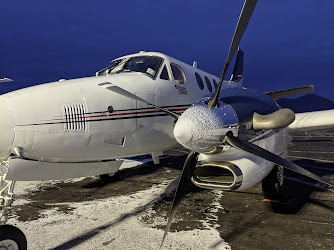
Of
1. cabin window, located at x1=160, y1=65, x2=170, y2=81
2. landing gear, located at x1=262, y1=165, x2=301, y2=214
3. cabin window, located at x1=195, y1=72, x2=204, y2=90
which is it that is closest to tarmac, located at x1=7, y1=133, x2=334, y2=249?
landing gear, located at x1=262, y1=165, x2=301, y2=214

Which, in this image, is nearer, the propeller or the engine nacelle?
the propeller

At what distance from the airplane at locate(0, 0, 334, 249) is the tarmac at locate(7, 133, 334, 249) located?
3.56 ft

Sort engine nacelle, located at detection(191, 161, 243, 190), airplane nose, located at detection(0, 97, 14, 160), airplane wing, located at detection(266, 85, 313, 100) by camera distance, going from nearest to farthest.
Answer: airplane nose, located at detection(0, 97, 14, 160), engine nacelle, located at detection(191, 161, 243, 190), airplane wing, located at detection(266, 85, 313, 100)

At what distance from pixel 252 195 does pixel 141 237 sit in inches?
151

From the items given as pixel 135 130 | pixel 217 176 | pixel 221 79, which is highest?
pixel 221 79

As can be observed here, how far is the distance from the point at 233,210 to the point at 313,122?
2732 mm

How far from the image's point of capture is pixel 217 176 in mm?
5273

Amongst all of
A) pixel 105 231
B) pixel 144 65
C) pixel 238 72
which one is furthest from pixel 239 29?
pixel 238 72

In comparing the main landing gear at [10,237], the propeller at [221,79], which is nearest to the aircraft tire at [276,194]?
the propeller at [221,79]

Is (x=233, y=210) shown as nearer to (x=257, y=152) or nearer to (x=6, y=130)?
(x=257, y=152)

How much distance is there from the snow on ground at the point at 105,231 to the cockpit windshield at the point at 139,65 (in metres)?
3.33

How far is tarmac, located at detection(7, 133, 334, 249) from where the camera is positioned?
5078mm

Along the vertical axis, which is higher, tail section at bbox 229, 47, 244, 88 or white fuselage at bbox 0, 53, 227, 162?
tail section at bbox 229, 47, 244, 88

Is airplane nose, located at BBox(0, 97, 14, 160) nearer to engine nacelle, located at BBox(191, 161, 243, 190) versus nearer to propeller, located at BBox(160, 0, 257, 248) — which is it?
propeller, located at BBox(160, 0, 257, 248)
